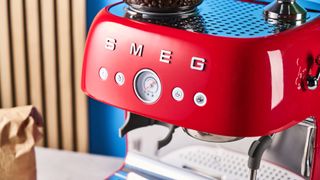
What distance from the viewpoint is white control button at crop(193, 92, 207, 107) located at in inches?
29.0

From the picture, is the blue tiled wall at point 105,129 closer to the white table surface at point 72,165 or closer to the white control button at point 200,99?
the white table surface at point 72,165

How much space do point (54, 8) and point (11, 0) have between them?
11cm

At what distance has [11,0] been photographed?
1.35 metres

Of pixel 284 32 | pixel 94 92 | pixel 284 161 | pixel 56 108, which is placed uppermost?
pixel 284 32

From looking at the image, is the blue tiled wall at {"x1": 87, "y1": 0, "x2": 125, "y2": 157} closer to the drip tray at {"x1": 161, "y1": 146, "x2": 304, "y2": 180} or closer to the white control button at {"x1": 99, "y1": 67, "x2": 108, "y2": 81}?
the drip tray at {"x1": 161, "y1": 146, "x2": 304, "y2": 180}

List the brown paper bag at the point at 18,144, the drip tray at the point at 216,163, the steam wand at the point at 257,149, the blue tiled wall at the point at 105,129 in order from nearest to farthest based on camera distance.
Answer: the steam wand at the point at 257,149 < the drip tray at the point at 216,163 < the brown paper bag at the point at 18,144 < the blue tiled wall at the point at 105,129

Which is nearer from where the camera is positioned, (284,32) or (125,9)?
(284,32)

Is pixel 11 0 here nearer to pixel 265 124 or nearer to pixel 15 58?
pixel 15 58

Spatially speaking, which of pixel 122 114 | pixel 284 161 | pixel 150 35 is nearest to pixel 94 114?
pixel 122 114

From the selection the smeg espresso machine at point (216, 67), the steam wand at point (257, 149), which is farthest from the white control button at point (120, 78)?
the steam wand at point (257, 149)

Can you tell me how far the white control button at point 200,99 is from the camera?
2.42ft

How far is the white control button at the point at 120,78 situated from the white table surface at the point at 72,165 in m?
0.49

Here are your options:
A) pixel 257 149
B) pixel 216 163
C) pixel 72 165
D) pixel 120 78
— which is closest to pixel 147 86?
pixel 120 78

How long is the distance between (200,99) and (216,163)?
32 cm
